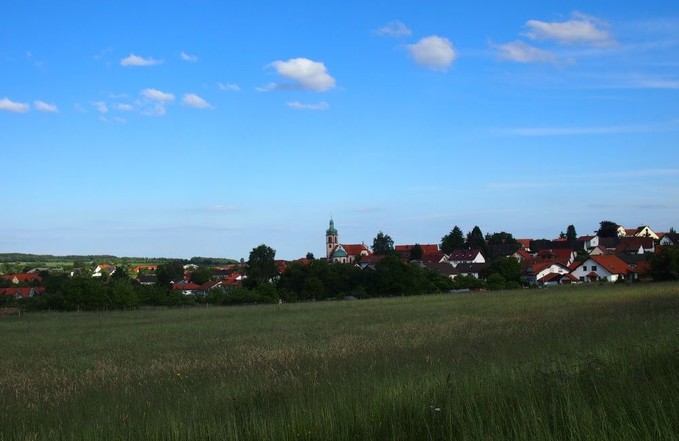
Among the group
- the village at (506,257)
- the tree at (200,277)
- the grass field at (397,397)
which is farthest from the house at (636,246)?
the grass field at (397,397)

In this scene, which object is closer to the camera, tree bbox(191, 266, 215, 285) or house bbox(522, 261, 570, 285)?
house bbox(522, 261, 570, 285)

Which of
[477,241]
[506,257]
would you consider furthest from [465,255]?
[506,257]

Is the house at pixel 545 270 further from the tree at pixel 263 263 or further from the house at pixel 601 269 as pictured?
the tree at pixel 263 263

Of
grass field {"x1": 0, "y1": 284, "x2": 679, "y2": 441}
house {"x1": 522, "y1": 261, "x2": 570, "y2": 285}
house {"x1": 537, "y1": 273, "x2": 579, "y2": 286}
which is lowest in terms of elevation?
house {"x1": 537, "y1": 273, "x2": 579, "y2": 286}

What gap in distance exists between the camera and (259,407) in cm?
895

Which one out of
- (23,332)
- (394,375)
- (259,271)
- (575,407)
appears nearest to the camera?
(575,407)

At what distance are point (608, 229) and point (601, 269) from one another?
9093cm

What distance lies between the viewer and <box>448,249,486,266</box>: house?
515 feet

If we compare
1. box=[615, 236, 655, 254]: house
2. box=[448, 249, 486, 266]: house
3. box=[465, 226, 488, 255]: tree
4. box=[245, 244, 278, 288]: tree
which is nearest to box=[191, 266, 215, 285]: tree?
box=[245, 244, 278, 288]: tree

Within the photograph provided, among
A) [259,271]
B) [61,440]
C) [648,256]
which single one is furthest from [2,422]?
[259,271]

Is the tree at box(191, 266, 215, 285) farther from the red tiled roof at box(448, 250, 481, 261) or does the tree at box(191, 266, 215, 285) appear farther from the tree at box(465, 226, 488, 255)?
the tree at box(465, 226, 488, 255)

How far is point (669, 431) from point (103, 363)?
18.0 m

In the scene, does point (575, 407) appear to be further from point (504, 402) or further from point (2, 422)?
point (2, 422)

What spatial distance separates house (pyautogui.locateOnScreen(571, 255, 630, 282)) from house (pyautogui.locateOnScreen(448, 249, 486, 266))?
181 ft
